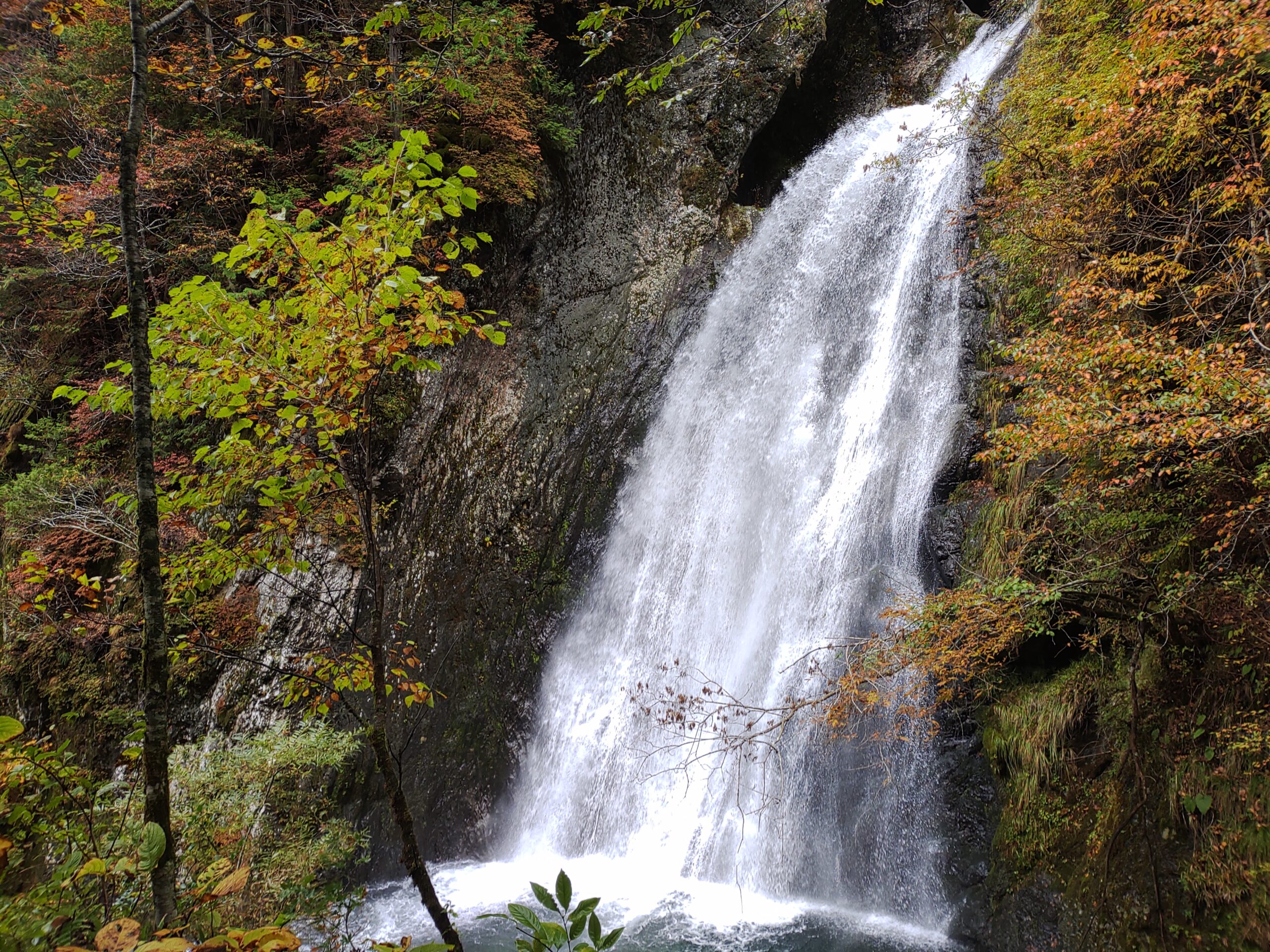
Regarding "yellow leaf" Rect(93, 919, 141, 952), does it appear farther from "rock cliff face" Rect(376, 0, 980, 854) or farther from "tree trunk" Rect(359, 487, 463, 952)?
"rock cliff face" Rect(376, 0, 980, 854)

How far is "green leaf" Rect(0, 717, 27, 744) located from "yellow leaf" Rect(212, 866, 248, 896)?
0.65m

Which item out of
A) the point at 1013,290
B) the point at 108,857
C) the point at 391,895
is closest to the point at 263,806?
the point at 391,895

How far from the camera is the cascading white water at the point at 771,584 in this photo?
6.19 metres

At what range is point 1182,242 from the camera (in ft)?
14.5

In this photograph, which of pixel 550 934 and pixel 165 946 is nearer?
pixel 165 946

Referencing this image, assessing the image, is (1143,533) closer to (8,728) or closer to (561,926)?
(561,926)

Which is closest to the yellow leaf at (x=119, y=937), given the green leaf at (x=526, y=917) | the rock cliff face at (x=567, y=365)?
the green leaf at (x=526, y=917)

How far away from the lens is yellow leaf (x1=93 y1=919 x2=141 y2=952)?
1376 mm

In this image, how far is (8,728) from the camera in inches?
66.3

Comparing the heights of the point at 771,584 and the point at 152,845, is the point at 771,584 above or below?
below

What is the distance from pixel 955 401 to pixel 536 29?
10.6 meters

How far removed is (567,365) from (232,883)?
9.39m

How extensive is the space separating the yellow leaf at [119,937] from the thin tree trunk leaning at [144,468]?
86cm

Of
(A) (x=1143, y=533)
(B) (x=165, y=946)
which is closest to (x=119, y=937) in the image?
(B) (x=165, y=946)
